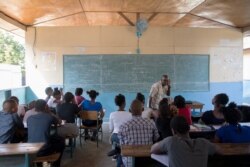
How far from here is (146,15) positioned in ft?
27.0

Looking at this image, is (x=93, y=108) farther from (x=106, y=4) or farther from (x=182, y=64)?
(x=182, y=64)

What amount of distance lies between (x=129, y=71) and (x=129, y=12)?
1657 millimetres

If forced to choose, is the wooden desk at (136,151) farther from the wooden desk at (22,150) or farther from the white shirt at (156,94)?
the white shirt at (156,94)

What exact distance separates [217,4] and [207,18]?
62.2 inches

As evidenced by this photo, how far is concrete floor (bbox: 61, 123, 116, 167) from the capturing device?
464 centimetres

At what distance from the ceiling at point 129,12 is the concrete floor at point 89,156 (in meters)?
3.18

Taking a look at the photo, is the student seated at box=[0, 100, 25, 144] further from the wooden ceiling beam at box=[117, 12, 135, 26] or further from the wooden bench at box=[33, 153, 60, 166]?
the wooden ceiling beam at box=[117, 12, 135, 26]

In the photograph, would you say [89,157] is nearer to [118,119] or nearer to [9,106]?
[118,119]

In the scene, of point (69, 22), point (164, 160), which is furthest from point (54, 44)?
point (164, 160)

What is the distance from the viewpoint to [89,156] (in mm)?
5102

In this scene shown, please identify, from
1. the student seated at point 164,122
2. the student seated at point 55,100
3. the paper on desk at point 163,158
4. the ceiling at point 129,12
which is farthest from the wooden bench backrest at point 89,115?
the paper on desk at point 163,158

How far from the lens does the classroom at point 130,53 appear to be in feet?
27.2

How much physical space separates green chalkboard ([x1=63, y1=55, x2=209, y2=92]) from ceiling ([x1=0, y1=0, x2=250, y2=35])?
3.67 feet

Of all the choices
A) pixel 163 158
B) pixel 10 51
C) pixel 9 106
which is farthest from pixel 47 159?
pixel 10 51
